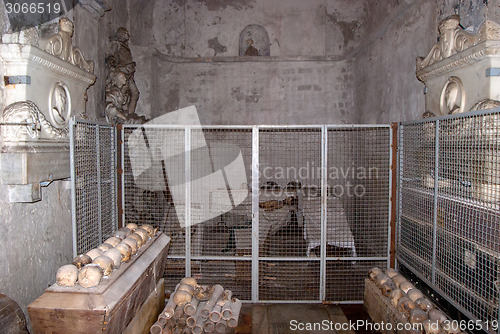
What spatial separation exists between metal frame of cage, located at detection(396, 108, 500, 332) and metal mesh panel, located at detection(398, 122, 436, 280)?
12 mm

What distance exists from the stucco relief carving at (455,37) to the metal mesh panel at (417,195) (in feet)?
2.87

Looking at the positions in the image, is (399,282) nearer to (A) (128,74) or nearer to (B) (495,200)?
(B) (495,200)

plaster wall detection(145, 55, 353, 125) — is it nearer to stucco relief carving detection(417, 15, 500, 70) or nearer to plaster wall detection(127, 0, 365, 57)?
plaster wall detection(127, 0, 365, 57)

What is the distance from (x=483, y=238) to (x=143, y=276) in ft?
11.5

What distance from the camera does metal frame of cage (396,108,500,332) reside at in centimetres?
296

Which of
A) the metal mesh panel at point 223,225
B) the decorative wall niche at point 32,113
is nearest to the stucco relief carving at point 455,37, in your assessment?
the metal mesh panel at point 223,225

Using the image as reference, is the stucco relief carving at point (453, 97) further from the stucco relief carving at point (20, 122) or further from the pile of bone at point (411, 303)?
the stucco relief carving at point (20, 122)

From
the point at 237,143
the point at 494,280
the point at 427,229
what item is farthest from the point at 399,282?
the point at 237,143

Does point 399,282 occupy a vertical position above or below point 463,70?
below

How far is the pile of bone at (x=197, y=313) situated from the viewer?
3.80 metres

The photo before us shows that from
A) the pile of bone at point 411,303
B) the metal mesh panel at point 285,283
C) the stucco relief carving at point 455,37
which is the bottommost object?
the metal mesh panel at point 285,283

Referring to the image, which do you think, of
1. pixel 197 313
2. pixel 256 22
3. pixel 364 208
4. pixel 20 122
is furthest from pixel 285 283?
pixel 256 22

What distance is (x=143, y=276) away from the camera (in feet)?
12.1

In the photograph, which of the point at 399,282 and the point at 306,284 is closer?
the point at 399,282
